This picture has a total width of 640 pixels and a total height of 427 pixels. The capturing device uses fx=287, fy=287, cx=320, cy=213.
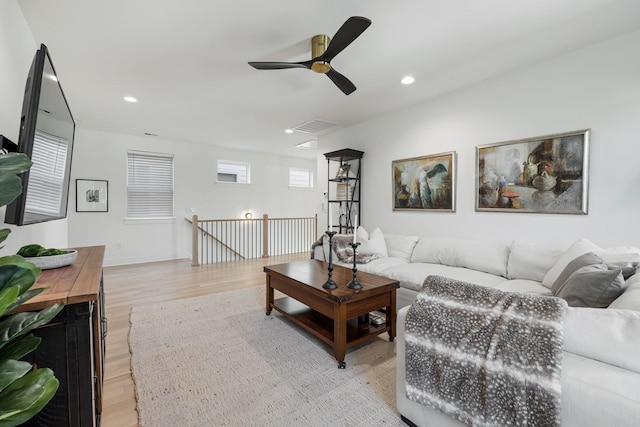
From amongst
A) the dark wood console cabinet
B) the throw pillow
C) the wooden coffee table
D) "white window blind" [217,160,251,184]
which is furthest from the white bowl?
"white window blind" [217,160,251,184]

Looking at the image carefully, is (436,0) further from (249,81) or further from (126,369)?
(126,369)

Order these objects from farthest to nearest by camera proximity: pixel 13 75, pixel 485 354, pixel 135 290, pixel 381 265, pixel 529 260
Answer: pixel 135 290 → pixel 381 265 → pixel 529 260 → pixel 13 75 → pixel 485 354

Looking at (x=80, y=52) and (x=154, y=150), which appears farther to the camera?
(x=154, y=150)

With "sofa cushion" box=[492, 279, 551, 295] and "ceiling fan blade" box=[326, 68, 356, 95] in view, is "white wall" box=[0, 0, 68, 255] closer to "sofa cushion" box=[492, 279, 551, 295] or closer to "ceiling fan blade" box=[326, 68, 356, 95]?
"ceiling fan blade" box=[326, 68, 356, 95]

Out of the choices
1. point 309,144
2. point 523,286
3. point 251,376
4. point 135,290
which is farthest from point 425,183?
point 135,290

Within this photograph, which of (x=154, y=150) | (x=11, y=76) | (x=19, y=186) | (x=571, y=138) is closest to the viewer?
(x=19, y=186)

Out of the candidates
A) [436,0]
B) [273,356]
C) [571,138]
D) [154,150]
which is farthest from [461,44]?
[154,150]

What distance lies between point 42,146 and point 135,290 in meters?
3.03

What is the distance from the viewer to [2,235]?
0.71 meters

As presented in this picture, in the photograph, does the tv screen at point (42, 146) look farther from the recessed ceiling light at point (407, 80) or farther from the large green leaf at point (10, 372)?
the recessed ceiling light at point (407, 80)

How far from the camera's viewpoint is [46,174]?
4.97ft

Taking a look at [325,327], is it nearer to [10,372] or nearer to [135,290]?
[10,372]

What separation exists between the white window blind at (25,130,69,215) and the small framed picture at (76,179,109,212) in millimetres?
4023

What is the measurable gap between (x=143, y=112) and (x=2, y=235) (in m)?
4.06
